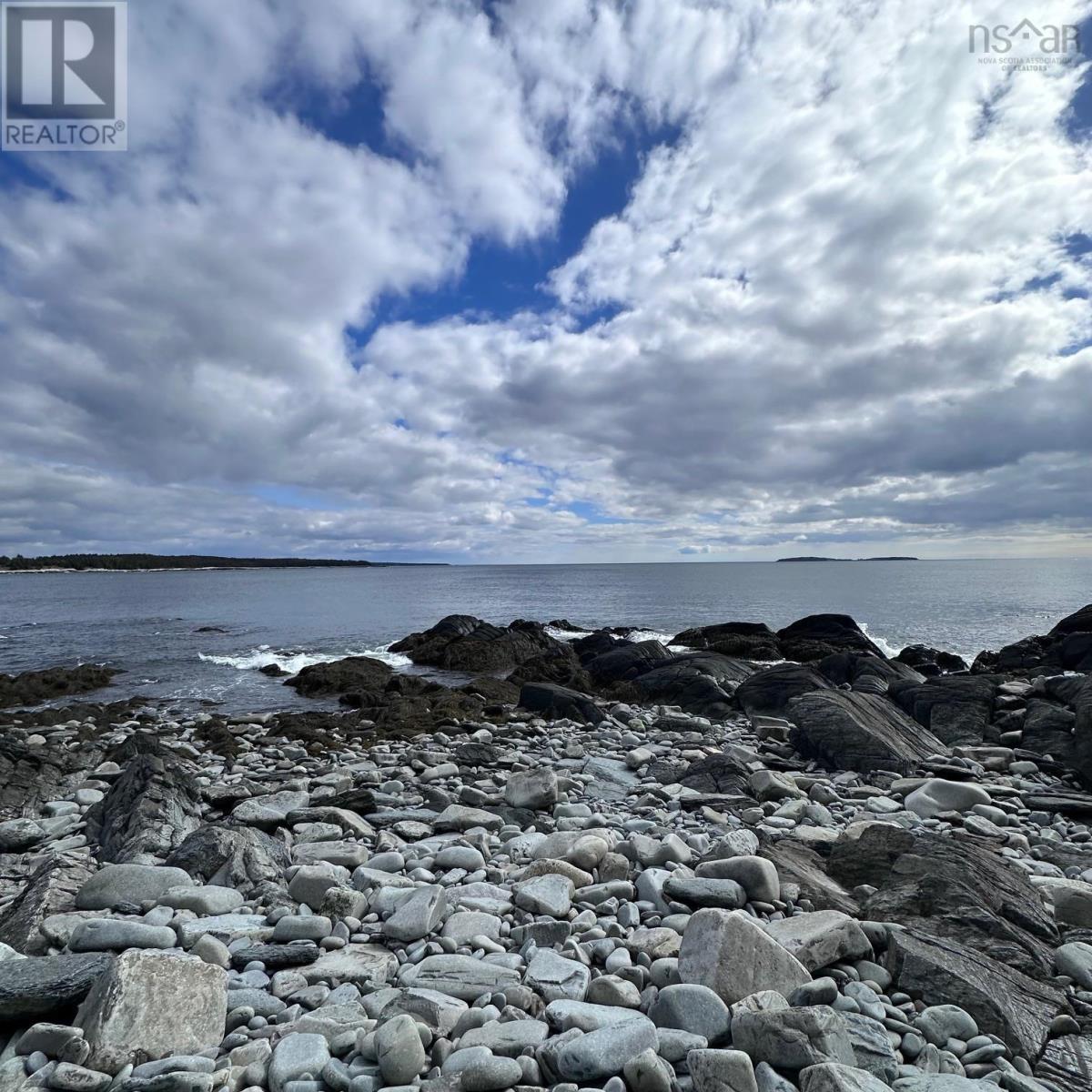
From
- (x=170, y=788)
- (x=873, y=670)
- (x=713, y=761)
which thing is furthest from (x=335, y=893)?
(x=873, y=670)

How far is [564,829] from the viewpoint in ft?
22.6

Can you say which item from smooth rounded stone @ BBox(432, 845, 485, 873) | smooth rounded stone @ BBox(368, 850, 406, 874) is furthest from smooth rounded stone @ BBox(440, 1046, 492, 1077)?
smooth rounded stone @ BBox(368, 850, 406, 874)

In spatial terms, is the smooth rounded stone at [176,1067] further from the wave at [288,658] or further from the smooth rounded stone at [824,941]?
the wave at [288,658]

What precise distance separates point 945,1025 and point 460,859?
11.9 feet

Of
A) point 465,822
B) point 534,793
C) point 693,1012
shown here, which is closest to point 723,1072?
point 693,1012

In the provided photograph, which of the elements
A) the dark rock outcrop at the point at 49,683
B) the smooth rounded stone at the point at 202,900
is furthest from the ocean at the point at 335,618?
the smooth rounded stone at the point at 202,900

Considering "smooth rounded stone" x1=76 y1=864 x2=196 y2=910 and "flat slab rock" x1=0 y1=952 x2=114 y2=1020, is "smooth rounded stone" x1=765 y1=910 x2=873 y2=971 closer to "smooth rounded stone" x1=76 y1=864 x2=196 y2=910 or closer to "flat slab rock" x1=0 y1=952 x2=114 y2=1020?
"flat slab rock" x1=0 y1=952 x2=114 y2=1020

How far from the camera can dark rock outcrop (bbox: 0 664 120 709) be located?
18.7m

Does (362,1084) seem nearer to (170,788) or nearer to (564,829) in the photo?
(564,829)

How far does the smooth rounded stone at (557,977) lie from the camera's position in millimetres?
3652

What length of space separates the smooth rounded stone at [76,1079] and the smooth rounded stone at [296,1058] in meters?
0.68

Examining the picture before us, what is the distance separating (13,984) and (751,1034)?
3.63m

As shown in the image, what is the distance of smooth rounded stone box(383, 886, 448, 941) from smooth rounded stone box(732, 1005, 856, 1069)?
6.81ft

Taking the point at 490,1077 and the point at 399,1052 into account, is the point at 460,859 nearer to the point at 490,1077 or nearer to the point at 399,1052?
the point at 399,1052
